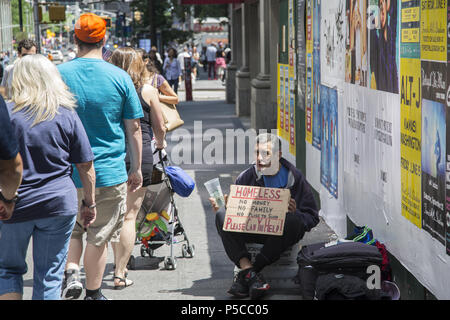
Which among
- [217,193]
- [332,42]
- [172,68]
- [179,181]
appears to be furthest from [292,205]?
[172,68]

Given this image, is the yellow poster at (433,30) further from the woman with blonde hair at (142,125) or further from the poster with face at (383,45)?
the woman with blonde hair at (142,125)

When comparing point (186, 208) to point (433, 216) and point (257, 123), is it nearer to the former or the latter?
point (433, 216)

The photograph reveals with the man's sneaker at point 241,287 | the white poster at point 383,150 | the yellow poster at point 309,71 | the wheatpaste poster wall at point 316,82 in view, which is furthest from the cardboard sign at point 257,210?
the yellow poster at point 309,71

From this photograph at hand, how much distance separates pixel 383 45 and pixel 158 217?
239 cm

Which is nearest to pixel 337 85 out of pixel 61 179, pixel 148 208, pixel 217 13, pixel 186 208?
pixel 148 208

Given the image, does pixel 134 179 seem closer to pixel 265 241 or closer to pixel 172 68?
pixel 265 241

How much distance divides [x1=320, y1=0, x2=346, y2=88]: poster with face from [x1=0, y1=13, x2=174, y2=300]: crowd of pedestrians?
1.64m

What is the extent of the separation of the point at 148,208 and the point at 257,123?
32.1 feet

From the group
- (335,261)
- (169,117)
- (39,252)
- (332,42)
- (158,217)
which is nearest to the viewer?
(39,252)

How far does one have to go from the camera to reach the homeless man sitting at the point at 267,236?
590cm

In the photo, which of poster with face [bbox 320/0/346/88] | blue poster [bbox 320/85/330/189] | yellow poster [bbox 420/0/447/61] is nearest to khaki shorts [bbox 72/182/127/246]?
yellow poster [bbox 420/0/447/61]

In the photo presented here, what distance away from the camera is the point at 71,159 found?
461 cm

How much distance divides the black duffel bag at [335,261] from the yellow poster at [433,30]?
127 centimetres
